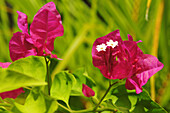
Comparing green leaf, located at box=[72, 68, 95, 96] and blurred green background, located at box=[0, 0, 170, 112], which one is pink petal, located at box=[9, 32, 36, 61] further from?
blurred green background, located at box=[0, 0, 170, 112]

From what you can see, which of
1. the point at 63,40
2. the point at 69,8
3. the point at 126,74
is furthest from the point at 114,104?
the point at 69,8

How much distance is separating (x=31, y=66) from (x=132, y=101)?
0.09m

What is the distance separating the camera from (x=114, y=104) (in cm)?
19

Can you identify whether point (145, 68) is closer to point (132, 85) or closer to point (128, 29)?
point (132, 85)

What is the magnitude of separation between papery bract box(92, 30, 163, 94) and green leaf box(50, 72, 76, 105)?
3 cm

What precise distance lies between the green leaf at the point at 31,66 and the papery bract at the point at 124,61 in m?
0.05

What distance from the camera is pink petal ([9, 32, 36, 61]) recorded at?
20 centimetres

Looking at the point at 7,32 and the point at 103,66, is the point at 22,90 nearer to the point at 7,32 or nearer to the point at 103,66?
the point at 103,66

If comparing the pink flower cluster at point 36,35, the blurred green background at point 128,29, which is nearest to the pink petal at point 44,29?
the pink flower cluster at point 36,35

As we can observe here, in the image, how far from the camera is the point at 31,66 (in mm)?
172

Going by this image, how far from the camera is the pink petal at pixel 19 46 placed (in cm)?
20

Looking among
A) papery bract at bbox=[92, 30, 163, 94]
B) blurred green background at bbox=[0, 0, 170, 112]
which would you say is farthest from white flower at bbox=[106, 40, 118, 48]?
→ blurred green background at bbox=[0, 0, 170, 112]

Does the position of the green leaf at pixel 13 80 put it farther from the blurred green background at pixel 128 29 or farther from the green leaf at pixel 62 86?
the blurred green background at pixel 128 29

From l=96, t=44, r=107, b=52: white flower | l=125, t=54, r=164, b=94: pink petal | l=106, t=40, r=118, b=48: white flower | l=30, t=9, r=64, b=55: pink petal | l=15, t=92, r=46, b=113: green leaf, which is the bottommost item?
l=15, t=92, r=46, b=113: green leaf
